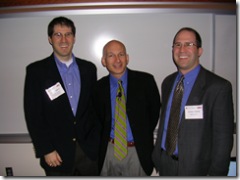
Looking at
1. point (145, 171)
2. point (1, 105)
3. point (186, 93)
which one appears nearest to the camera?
point (186, 93)

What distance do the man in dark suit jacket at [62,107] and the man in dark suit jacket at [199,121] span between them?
799 mm

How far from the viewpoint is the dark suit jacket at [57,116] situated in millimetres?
1932

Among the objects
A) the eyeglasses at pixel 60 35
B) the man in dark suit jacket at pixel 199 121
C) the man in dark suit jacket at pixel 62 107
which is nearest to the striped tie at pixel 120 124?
the man in dark suit jacket at pixel 62 107

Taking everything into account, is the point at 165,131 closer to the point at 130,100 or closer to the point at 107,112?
the point at 130,100

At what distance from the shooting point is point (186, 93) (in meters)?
1.72

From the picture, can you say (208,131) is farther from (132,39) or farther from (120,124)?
(132,39)

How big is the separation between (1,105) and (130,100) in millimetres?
1415

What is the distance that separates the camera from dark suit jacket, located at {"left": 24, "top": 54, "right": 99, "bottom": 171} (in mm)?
1932

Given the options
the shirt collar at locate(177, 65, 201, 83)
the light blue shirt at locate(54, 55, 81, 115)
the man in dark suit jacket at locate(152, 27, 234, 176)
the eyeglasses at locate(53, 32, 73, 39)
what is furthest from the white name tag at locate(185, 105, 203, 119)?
the eyeglasses at locate(53, 32, 73, 39)

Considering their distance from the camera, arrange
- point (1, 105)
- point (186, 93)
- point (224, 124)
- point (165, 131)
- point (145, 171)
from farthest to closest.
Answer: point (1, 105)
point (145, 171)
point (165, 131)
point (186, 93)
point (224, 124)

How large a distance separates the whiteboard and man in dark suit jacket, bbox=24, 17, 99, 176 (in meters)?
0.10

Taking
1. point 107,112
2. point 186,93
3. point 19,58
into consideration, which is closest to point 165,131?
point 186,93

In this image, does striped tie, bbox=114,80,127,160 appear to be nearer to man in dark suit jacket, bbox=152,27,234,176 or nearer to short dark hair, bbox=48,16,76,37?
man in dark suit jacket, bbox=152,27,234,176

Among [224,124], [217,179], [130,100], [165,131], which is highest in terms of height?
[130,100]
